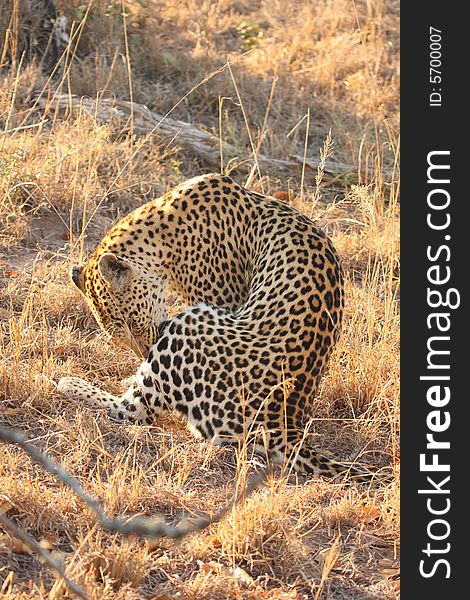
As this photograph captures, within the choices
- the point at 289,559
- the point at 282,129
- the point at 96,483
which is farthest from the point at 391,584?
the point at 282,129

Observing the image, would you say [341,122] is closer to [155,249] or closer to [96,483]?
[155,249]

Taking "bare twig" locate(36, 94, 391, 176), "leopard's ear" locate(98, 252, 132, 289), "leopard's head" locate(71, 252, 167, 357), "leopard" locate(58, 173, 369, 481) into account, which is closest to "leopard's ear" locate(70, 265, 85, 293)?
"leopard" locate(58, 173, 369, 481)

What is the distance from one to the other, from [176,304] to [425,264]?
7.64ft

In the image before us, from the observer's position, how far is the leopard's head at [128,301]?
5.41 m

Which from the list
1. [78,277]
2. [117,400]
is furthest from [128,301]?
[117,400]

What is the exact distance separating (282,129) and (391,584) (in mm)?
6134

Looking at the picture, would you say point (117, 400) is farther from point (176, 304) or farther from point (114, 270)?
point (176, 304)

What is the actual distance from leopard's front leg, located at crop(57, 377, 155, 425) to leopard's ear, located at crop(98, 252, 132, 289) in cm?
53

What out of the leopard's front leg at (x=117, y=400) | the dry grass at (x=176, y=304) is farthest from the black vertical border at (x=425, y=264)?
the leopard's front leg at (x=117, y=400)

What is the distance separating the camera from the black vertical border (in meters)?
4.02

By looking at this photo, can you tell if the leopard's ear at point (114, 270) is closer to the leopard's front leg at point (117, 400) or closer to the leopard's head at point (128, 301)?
the leopard's head at point (128, 301)

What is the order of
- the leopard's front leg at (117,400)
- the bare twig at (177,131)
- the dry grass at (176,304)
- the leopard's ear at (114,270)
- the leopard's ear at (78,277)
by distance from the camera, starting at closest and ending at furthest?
the dry grass at (176,304) → the leopard's front leg at (117,400) → the leopard's ear at (114,270) → the leopard's ear at (78,277) → the bare twig at (177,131)

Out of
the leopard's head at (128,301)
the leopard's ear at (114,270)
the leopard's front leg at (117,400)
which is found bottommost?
the leopard's front leg at (117,400)

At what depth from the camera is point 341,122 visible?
9.55m
